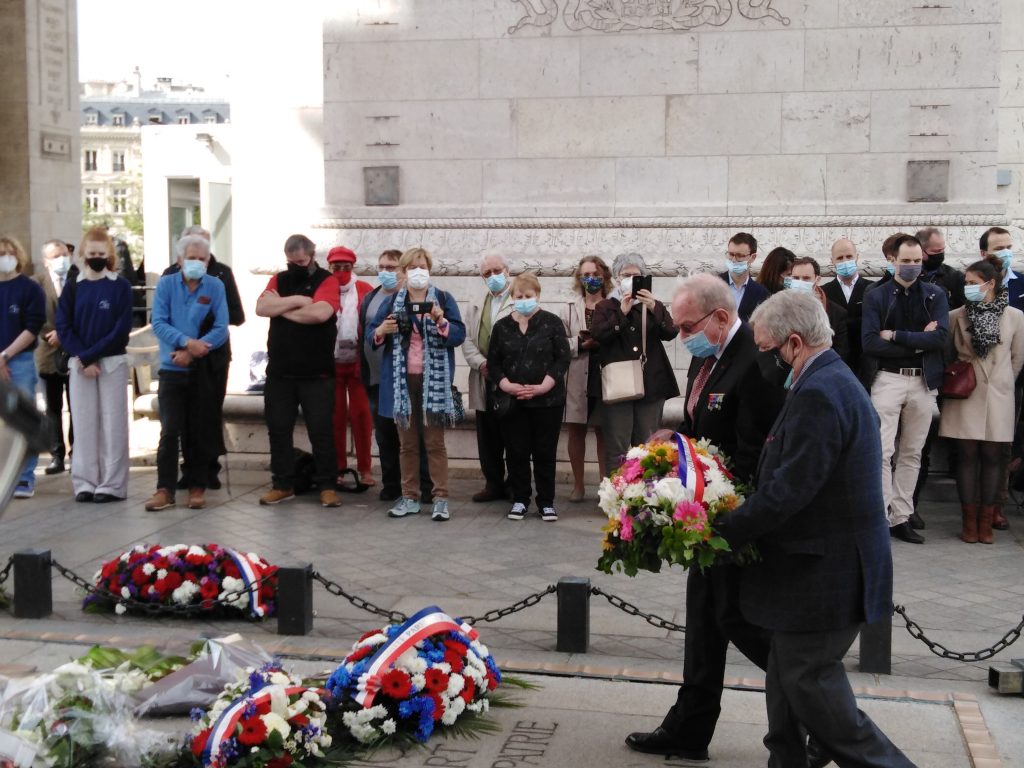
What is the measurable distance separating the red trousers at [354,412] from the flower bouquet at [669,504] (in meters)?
6.13

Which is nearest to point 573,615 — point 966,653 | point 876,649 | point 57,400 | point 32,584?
point 876,649

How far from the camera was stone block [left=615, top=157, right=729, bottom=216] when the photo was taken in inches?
448

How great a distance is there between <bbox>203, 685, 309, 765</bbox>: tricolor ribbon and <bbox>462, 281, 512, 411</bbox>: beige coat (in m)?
5.12

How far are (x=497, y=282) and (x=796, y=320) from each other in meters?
5.46

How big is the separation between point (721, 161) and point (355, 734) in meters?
7.33

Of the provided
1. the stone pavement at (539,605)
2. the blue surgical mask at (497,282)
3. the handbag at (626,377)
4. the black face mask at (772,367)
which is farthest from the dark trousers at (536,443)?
the black face mask at (772,367)

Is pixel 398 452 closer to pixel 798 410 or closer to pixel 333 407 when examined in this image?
pixel 333 407

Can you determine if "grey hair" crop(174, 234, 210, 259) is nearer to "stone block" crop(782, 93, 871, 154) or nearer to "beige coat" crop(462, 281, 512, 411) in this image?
"beige coat" crop(462, 281, 512, 411)

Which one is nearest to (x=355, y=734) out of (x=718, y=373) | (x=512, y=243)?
(x=718, y=373)

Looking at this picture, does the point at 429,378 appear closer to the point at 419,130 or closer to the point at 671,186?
the point at 419,130

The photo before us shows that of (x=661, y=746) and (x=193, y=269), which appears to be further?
(x=193, y=269)

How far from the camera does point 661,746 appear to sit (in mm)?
5312

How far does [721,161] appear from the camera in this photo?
11383 mm

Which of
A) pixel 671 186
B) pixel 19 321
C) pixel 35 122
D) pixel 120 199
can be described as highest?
pixel 120 199
